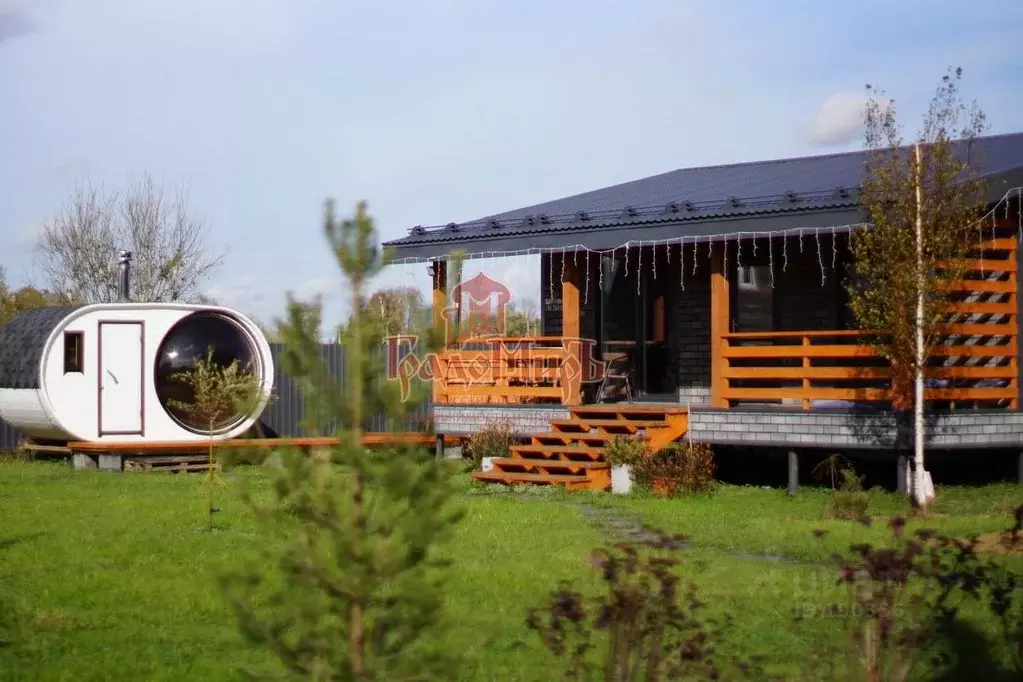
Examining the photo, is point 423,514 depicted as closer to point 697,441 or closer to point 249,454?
point 249,454

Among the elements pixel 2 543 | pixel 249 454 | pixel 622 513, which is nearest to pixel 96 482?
pixel 2 543

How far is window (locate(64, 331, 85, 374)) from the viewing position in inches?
811

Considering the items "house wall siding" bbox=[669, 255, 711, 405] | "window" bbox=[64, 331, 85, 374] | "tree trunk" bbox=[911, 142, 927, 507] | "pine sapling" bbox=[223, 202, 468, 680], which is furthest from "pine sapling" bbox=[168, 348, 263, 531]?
"tree trunk" bbox=[911, 142, 927, 507]

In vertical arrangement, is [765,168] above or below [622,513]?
above

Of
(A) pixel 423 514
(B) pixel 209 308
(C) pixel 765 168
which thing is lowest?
(A) pixel 423 514

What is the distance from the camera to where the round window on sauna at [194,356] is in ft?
68.1

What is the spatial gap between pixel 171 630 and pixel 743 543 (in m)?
5.23

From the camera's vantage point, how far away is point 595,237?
17.7 meters

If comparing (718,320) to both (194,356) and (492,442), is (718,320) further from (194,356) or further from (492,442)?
(194,356)

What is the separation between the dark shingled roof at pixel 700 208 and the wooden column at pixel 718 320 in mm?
450

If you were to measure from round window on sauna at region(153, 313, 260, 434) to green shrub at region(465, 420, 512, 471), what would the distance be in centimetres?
427

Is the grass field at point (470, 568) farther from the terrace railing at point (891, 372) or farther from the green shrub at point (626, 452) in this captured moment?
the terrace railing at point (891, 372)

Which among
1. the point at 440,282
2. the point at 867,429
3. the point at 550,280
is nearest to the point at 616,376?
the point at 550,280

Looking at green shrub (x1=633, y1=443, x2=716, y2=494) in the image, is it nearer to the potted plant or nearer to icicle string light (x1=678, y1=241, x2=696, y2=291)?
the potted plant
